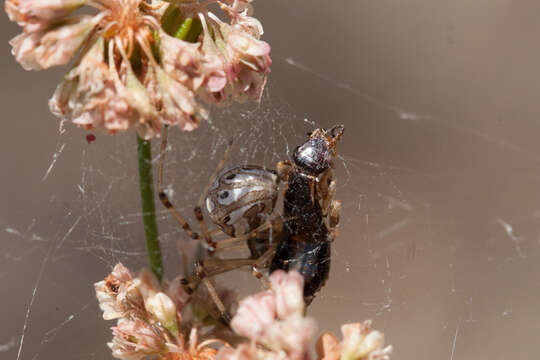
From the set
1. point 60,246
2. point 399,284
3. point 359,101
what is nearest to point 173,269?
point 60,246

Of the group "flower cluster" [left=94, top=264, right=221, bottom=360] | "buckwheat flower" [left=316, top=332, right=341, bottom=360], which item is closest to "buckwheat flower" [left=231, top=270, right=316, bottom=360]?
"buckwheat flower" [left=316, top=332, right=341, bottom=360]

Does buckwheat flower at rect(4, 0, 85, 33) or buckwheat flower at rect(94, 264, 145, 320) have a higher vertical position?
buckwheat flower at rect(4, 0, 85, 33)

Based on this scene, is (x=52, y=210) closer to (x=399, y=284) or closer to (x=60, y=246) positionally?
(x=60, y=246)

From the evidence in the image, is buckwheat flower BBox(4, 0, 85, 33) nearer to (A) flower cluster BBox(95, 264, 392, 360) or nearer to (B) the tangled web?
(A) flower cluster BBox(95, 264, 392, 360)

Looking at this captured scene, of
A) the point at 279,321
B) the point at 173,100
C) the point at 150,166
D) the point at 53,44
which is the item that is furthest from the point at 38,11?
the point at 279,321

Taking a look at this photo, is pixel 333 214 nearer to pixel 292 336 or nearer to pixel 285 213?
pixel 285 213

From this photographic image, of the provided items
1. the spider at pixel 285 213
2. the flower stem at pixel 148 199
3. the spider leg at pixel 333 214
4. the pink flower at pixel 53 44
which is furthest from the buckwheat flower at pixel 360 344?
the pink flower at pixel 53 44

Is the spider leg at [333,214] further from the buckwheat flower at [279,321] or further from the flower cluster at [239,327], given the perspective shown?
the buckwheat flower at [279,321]
